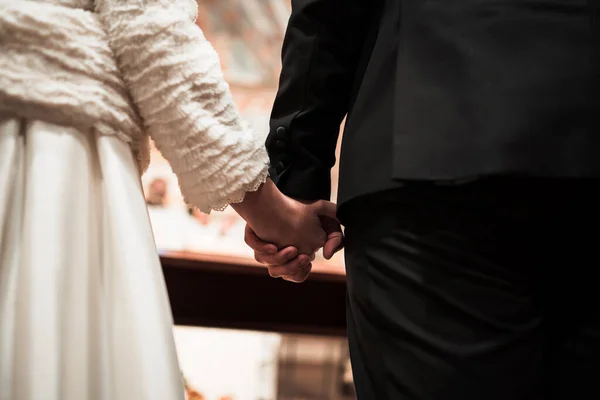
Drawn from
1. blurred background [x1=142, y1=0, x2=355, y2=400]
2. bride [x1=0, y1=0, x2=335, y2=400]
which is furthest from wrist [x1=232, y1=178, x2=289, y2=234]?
blurred background [x1=142, y1=0, x2=355, y2=400]

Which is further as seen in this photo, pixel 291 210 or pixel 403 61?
pixel 291 210

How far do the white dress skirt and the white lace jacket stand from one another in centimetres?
3

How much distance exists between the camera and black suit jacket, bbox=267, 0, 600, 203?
1.79 ft

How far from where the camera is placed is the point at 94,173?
573 millimetres

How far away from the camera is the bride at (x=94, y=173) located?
1.67ft

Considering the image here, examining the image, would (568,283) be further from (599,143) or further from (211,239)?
(211,239)

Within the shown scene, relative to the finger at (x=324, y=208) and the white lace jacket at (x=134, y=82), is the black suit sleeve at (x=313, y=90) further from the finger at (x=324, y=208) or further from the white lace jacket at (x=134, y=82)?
the white lace jacket at (x=134, y=82)

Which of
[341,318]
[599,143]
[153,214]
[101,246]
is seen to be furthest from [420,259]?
[153,214]

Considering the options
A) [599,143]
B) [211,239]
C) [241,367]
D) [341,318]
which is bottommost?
[241,367]

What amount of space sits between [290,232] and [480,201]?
310 millimetres

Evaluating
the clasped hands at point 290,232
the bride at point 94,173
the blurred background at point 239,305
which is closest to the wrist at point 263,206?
the clasped hands at point 290,232

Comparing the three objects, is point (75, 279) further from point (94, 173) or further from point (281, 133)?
point (281, 133)

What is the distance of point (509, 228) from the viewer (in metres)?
0.59

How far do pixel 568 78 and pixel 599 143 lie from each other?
6 centimetres
